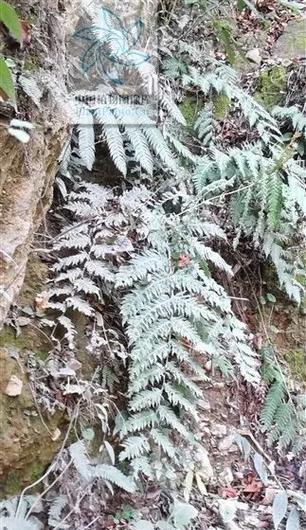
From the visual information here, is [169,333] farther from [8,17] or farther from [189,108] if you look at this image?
[189,108]

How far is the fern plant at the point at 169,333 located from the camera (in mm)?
2301

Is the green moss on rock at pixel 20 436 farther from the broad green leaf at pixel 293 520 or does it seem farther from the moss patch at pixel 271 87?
the moss patch at pixel 271 87

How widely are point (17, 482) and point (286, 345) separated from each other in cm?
183

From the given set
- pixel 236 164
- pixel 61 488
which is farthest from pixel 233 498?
pixel 236 164

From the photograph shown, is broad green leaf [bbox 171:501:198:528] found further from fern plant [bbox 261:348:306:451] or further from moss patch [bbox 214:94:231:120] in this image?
moss patch [bbox 214:94:231:120]

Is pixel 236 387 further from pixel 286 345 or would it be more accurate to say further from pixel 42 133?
pixel 42 133

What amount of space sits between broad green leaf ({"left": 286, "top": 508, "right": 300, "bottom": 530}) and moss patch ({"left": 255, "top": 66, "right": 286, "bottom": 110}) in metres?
2.61

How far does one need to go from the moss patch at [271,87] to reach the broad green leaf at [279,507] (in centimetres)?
256

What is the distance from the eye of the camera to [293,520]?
2.42 m

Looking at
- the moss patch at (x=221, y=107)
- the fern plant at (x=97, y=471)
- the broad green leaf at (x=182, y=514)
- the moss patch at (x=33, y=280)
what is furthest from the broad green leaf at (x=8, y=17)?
the moss patch at (x=221, y=107)

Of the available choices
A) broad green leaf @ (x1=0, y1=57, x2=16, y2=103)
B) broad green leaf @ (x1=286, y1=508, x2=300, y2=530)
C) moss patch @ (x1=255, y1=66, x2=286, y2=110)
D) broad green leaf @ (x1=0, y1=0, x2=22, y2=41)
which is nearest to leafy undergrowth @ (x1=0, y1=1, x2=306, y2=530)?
broad green leaf @ (x1=286, y1=508, x2=300, y2=530)

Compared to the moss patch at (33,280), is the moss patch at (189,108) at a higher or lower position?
higher

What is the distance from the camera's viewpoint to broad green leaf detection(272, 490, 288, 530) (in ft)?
7.86

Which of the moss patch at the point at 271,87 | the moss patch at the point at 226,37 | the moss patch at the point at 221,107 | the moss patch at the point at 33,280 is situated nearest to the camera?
the moss patch at the point at 33,280
